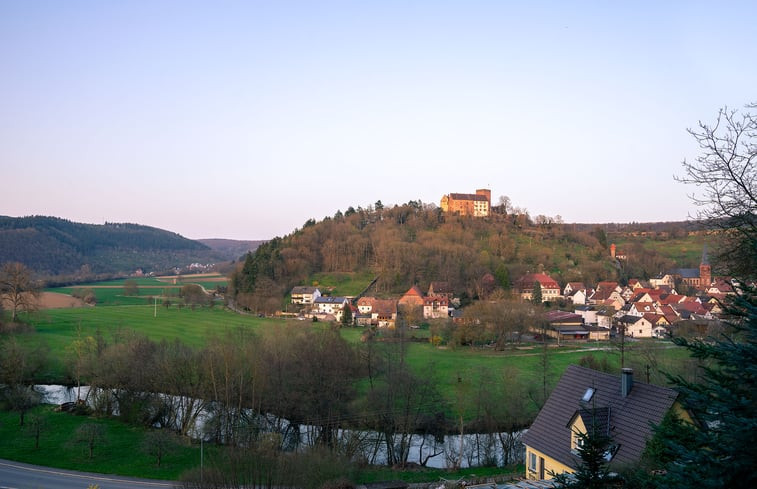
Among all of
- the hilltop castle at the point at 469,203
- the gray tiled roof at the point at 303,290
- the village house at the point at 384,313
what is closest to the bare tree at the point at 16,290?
the village house at the point at 384,313

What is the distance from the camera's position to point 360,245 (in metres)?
94.1

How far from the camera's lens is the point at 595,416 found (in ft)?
43.3

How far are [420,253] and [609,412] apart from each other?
72.5m

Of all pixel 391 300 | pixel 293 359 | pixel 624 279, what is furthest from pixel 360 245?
pixel 293 359

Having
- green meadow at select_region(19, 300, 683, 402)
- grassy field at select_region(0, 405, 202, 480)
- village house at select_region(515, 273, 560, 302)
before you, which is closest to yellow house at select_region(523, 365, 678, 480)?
green meadow at select_region(19, 300, 683, 402)

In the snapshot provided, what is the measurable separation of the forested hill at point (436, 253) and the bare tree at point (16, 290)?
2879 centimetres

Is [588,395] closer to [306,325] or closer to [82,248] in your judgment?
[306,325]

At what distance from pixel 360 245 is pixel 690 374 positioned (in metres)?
72.0

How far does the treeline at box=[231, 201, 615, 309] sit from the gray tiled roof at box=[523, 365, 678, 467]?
190 feet

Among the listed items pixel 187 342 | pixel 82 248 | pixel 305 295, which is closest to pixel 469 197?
pixel 305 295

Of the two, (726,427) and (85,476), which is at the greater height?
(726,427)

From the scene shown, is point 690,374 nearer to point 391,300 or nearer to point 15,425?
point 15,425

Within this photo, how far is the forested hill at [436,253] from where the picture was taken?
8219 centimetres

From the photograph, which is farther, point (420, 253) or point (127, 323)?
point (420, 253)
